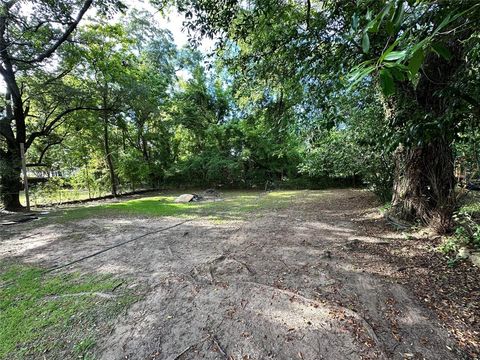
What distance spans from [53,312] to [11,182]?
283 inches

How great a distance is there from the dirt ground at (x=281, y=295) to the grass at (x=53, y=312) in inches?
7.1

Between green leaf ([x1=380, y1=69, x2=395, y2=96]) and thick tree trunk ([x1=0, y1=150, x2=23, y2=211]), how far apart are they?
9015 millimetres

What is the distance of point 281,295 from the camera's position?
2.24 m

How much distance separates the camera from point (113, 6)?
4.50 m

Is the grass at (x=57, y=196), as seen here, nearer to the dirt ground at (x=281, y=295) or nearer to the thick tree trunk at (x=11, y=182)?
the thick tree trunk at (x=11, y=182)

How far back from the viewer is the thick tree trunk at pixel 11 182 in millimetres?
6645

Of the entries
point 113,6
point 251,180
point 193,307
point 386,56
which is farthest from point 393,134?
point 251,180

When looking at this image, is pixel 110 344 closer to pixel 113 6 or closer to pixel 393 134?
pixel 393 134

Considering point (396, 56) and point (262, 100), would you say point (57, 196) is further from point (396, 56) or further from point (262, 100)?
point (396, 56)

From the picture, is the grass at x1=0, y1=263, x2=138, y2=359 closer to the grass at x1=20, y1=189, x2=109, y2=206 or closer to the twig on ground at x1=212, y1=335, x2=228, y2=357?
the twig on ground at x1=212, y1=335, x2=228, y2=357

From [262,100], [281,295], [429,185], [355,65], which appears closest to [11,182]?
[262,100]

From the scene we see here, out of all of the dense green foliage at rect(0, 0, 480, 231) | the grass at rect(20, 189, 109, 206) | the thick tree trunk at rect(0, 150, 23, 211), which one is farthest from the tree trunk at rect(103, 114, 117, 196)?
the thick tree trunk at rect(0, 150, 23, 211)

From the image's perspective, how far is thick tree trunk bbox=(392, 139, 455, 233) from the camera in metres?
3.37

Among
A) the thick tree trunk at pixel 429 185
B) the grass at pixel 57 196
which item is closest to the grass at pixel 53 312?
the thick tree trunk at pixel 429 185
